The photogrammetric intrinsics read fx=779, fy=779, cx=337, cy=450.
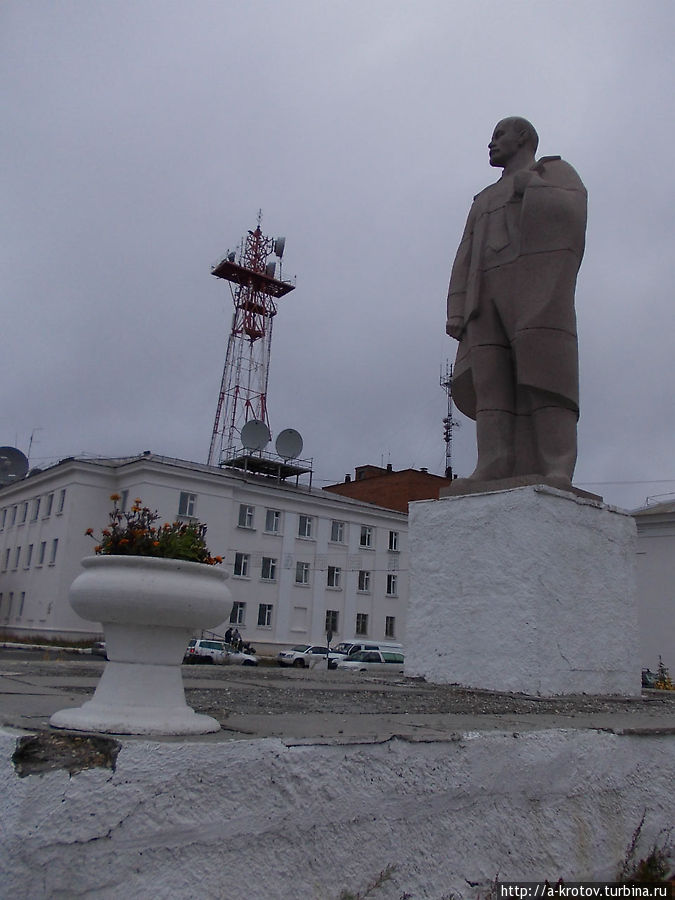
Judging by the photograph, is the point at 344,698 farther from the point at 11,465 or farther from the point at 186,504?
the point at 11,465

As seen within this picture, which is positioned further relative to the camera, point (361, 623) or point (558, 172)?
point (361, 623)

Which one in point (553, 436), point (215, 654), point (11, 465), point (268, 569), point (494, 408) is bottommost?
point (215, 654)

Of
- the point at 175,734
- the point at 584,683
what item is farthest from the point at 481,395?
the point at 175,734

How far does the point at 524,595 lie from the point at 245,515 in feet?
90.3

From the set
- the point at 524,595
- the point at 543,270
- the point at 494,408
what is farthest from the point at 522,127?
the point at 524,595

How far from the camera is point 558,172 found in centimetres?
608

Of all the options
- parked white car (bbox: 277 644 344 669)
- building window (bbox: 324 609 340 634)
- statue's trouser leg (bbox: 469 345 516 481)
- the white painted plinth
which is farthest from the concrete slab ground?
building window (bbox: 324 609 340 634)

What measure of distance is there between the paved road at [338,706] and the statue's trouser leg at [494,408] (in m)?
1.79

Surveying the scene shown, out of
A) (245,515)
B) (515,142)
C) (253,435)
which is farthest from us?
(253,435)

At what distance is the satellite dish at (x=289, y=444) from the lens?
34250 mm

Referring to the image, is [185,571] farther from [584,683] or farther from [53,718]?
[584,683]

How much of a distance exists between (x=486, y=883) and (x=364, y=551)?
32562 millimetres

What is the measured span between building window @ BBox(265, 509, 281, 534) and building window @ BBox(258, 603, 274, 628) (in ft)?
10.1

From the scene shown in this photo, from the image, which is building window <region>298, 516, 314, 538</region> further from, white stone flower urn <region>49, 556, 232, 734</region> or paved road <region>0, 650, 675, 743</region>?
white stone flower urn <region>49, 556, 232, 734</region>
